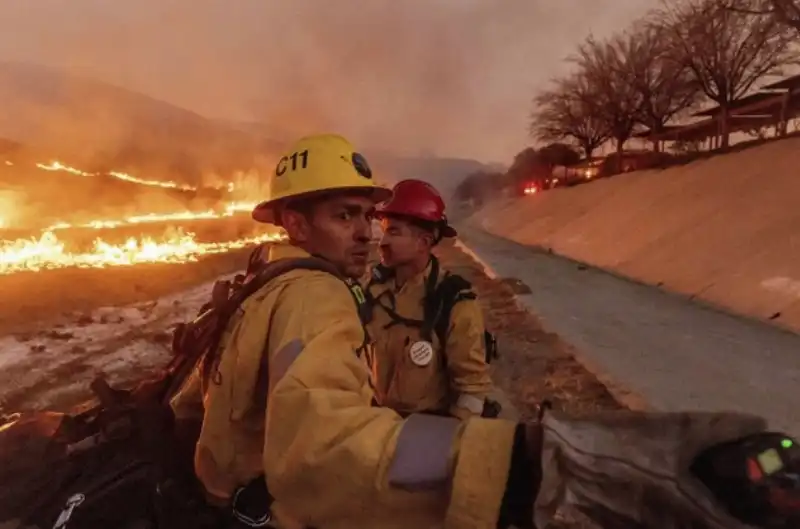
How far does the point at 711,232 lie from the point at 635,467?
44.9 ft

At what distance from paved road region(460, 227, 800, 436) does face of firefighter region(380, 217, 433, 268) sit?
2517mm

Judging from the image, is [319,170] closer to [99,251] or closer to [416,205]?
[416,205]

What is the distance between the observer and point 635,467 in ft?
3.65

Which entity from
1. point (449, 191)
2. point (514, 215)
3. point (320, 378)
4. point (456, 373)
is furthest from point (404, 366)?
point (449, 191)

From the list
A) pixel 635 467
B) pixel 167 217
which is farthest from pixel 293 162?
pixel 167 217

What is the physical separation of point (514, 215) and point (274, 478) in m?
35.5

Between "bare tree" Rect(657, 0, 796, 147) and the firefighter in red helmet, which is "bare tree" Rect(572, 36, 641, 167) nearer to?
"bare tree" Rect(657, 0, 796, 147)

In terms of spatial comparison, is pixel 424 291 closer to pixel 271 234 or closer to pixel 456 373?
pixel 456 373

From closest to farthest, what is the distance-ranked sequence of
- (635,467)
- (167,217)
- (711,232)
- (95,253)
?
1. (635,467)
2. (711,232)
3. (95,253)
4. (167,217)

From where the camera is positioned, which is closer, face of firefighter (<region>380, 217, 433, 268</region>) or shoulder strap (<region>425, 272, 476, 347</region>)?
shoulder strap (<region>425, 272, 476, 347</region>)

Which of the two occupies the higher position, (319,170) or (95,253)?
(319,170)

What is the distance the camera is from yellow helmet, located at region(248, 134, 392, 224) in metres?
2.03

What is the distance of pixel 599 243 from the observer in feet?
59.3

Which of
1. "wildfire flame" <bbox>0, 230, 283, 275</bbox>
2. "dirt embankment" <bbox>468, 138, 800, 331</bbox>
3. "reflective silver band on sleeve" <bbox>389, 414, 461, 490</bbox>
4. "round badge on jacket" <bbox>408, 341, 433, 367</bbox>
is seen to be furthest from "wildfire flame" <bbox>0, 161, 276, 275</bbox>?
"reflective silver band on sleeve" <bbox>389, 414, 461, 490</bbox>
